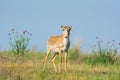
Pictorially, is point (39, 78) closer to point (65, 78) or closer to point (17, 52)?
point (65, 78)

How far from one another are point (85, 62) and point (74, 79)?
23.2ft

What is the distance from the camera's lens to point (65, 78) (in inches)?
613

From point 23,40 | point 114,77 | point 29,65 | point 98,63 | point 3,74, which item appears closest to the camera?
point 114,77

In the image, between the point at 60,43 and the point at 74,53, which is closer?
the point at 60,43

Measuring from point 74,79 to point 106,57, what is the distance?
7.76 metres

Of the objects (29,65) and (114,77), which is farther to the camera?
(29,65)

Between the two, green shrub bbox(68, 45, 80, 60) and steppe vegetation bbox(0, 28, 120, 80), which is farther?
green shrub bbox(68, 45, 80, 60)

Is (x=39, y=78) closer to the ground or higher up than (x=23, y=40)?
closer to the ground

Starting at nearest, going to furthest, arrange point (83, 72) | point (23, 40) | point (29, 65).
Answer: point (83, 72)
point (29, 65)
point (23, 40)

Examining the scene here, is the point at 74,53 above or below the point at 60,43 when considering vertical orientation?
below

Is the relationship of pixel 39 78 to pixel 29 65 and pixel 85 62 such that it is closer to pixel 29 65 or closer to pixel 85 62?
pixel 29 65

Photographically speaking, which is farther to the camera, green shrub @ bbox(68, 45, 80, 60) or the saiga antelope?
green shrub @ bbox(68, 45, 80, 60)

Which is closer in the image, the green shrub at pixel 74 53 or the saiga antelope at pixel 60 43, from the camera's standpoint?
the saiga antelope at pixel 60 43

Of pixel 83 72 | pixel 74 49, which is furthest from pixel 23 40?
pixel 83 72
